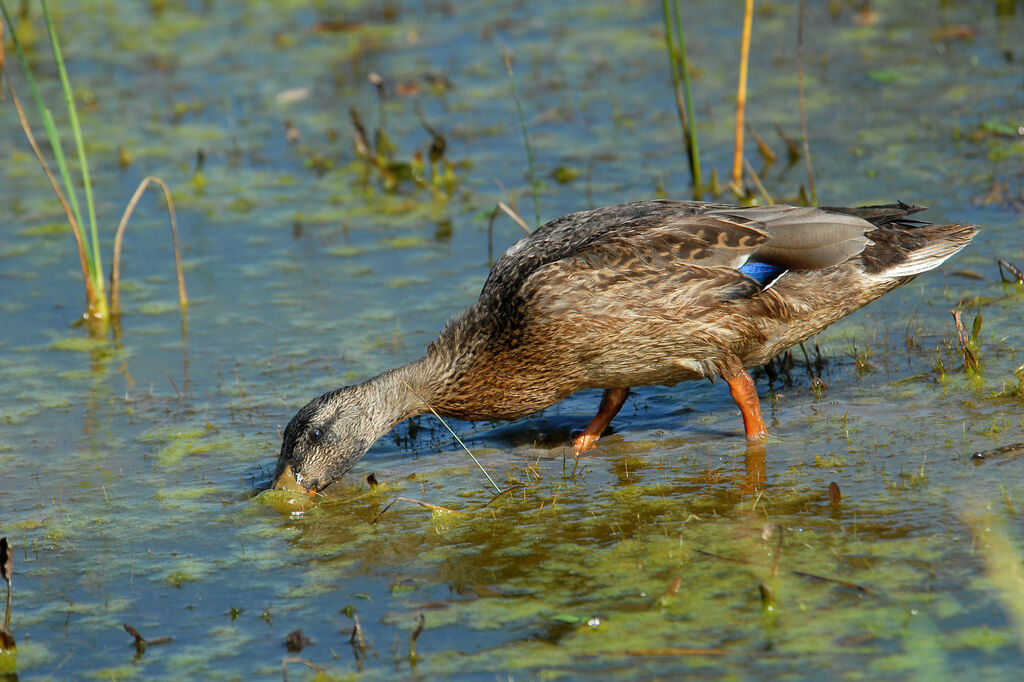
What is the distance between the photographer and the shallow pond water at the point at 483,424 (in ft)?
13.6

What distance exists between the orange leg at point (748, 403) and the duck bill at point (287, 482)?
1.96 m

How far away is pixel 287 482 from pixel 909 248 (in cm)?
299

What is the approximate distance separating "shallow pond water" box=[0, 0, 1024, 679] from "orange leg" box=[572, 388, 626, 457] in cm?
9

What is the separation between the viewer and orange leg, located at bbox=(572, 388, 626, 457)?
5887 millimetres

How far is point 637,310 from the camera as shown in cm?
543

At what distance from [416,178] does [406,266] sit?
4.51 ft

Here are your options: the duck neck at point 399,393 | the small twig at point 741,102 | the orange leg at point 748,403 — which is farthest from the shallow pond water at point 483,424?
the small twig at point 741,102

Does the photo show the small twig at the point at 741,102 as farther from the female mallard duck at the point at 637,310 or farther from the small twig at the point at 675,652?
the small twig at the point at 675,652

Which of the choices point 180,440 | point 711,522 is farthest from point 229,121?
point 711,522

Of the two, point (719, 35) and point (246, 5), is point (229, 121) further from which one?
point (719, 35)

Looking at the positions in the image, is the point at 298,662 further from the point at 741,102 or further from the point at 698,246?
the point at 741,102

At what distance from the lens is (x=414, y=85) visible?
1125cm

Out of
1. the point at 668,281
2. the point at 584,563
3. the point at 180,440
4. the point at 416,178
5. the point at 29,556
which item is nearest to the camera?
the point at 584,563

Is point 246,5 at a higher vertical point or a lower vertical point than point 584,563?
higher
